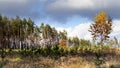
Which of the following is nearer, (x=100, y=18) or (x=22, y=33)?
(x=100, y=18)

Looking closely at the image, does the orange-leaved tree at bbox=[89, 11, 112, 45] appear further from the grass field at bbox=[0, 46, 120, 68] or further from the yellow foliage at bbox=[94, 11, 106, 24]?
the grass field at bbox=[0, 46, 120, 68]

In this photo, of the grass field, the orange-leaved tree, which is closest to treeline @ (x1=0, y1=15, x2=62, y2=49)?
the orange-leaved tree

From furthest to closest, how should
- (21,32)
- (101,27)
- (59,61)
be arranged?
(21,32) → (101,27) → (59,61)

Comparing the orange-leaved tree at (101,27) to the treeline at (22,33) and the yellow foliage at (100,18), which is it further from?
the treeline at (22,33)

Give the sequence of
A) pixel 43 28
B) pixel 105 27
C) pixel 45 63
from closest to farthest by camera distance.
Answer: pixel 45 63
pixel 105 27
pixel 43 28

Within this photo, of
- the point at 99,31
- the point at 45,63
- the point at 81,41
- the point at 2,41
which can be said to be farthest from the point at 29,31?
the point at 45,63

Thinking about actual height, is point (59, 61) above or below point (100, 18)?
below

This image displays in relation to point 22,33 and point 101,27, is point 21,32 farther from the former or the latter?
point 101,27

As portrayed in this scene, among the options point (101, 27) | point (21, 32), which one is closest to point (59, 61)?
point (101, 27)

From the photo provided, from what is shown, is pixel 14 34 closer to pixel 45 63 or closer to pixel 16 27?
pixel 16 27

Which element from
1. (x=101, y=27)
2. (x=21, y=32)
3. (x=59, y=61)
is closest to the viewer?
(x=59, y=61)

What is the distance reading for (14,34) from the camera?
118 m

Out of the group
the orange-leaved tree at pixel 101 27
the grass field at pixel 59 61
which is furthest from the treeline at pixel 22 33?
the grass field at pixel 59 61

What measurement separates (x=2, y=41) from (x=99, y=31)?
4441 cm
